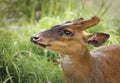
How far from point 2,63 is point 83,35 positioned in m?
1.54

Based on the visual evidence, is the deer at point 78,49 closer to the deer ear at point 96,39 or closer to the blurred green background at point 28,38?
the deer ear at point 96,39

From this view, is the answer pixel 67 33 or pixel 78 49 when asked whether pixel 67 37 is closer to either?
pixel 67 33

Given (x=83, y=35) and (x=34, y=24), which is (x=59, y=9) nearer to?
(x=34, y=24)

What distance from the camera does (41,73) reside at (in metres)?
7.43

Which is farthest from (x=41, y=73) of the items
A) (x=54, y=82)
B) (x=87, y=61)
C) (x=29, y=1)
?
(x=29, y=1)

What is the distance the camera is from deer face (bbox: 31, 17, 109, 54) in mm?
6031

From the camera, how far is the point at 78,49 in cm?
620

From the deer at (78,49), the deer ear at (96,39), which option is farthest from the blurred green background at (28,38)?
the deer ear at (96,39)

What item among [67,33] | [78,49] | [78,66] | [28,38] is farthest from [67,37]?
[28,38]

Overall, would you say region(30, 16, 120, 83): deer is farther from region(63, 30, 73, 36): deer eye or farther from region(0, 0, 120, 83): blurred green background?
region(0, 0, 120, 83): blurred green background

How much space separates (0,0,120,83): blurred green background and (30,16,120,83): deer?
0.96 m

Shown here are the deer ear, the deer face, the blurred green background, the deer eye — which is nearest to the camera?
the deer face

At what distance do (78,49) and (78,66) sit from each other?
23 cm

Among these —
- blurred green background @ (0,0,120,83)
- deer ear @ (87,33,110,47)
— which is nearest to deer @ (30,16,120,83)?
deer ear @ (87,33,110,47)
